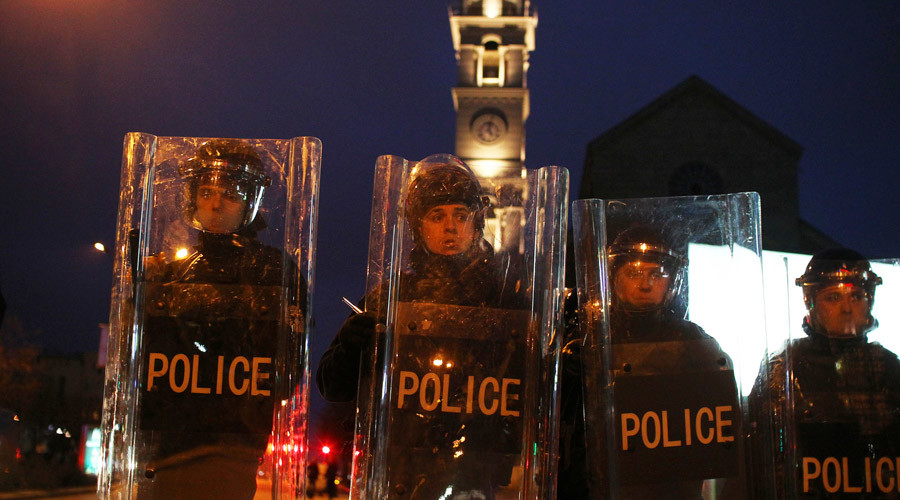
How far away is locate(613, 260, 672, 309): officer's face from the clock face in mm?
34220

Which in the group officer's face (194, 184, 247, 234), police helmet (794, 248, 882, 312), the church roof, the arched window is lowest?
police helmet (794, 248, 882, 312)

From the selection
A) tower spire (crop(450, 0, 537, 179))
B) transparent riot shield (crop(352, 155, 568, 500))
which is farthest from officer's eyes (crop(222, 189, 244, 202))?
tower spire (crop(450, 0, 537, 179))

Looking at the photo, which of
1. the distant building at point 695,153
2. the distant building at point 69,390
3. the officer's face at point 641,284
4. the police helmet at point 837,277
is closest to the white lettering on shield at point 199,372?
the officer's face at point 641,284

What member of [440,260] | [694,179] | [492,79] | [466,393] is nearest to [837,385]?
[466,393]

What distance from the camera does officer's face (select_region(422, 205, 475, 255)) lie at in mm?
3158

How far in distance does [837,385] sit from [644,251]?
1.06 m

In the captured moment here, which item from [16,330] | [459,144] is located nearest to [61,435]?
[16,330]

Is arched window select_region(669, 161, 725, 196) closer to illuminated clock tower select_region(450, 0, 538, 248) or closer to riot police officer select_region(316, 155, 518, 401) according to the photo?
illuminated clock tower select_region(450, 0, 538, 248)

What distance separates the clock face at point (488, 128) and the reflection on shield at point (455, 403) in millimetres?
34452

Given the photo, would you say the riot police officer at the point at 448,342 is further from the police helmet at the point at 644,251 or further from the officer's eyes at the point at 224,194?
the officer's eyes at the point at 224,194

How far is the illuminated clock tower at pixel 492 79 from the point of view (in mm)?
37062

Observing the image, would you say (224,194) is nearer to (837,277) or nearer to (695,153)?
(837,277)

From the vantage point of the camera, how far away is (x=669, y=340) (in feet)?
10.0

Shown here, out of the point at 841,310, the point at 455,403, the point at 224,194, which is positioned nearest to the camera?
the point at 455,403
